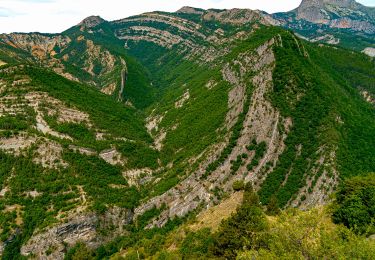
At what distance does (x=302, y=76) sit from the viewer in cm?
15025

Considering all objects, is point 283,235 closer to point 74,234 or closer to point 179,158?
point 74,234

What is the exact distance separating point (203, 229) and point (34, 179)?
82869 mm

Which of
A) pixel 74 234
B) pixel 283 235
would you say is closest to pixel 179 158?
pixel 74 234

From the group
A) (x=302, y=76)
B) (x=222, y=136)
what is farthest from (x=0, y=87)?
(x=302, y=76)

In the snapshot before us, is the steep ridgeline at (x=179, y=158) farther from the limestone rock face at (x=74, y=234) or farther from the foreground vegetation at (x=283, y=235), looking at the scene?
the foreground vegetation at (x=283, y=235)

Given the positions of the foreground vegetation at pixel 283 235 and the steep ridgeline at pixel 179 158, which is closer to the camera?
the foreground vegetation at pixel 283 235

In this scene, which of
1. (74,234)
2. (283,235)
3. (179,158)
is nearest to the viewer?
(283,235)

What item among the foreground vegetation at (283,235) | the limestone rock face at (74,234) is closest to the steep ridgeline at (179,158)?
the limestone rock face at (74,234)

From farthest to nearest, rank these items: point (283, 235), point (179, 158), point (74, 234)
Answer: point (179, 158)
point (74, 234)
point (283, 235)

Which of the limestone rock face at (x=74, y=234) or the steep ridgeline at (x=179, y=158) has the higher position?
the steep ridgeline at (x=179, y=158)

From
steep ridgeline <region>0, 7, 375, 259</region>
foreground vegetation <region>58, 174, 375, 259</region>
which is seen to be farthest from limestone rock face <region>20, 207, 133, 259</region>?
foreground vegetation <region>58, 174, 375, 259</region>

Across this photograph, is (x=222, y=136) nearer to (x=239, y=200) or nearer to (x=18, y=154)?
(x=239, y=200)

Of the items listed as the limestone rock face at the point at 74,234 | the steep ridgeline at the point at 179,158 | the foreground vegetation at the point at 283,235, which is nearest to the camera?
the foreground vegetation at the point at 283,235

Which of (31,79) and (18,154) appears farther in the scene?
(31,79)
